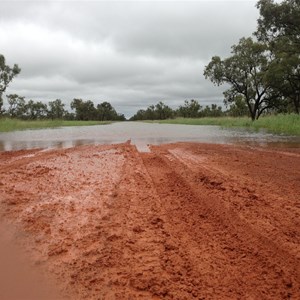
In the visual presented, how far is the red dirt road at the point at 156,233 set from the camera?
260cm

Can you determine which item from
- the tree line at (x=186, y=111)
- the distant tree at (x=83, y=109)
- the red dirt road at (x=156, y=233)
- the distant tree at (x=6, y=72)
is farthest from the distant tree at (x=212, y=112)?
the red dirt road at (x=156, y=233)

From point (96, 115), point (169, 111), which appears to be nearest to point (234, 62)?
point (169, 111)

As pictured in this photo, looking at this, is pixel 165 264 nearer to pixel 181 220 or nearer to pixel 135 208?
pixel 181 220

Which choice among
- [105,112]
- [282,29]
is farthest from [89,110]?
[282,29]

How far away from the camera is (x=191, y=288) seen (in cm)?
252

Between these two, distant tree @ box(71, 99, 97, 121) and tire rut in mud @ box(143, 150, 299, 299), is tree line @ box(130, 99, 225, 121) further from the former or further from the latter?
tire rut in mud @ box(143, 150, 299, 299)

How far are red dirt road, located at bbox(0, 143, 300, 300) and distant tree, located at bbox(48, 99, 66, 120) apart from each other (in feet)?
360

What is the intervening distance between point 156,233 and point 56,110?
11504cm

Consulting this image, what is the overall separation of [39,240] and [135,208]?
1.26 meters

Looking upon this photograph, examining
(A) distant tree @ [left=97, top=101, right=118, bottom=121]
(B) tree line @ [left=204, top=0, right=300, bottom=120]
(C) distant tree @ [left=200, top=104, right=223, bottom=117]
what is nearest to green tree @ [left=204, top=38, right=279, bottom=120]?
(B) tree line @ [left=204, top=0, right=300, bottom=120]

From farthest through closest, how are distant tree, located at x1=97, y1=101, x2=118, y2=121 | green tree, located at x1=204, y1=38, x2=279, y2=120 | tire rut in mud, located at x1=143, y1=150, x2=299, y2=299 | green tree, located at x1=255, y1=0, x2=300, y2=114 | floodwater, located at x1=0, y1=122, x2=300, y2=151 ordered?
distant tree, located at x1=97, y1=101, x2=118, y2=121, green tree, located at x1=204, y1=38, x2=279, y2=120, green tree, located at x1=255, y1=0, x2=300, y2=114, floodwater, located at x1=0, y1=122, x2=300, y2=151, tire rut in mud, located at x1=143, y1=150, x2=299, y2=299

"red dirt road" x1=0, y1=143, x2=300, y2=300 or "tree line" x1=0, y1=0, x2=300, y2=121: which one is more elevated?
"tree line" x1=0, y1=0, x2=300, y2=121

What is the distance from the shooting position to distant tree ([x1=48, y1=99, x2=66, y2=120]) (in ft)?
368

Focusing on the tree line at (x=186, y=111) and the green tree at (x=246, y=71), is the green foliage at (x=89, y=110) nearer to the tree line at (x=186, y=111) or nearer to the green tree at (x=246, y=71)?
the tree line at (x=186, y=111)
